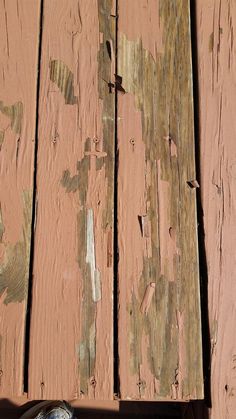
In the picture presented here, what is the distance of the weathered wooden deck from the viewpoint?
4.62 feet

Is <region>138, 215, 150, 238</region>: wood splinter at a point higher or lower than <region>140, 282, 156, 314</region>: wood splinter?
higher

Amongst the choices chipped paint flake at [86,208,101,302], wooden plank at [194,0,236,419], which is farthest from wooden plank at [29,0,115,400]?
wooden plank at [194,0,236,419]

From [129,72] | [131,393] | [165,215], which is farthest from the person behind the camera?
[129,72]

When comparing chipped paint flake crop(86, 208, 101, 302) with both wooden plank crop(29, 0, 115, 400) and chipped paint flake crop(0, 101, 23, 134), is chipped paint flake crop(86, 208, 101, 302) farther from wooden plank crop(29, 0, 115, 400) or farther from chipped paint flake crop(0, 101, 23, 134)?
chipped paint flake crop(0, 101, 23, 134)

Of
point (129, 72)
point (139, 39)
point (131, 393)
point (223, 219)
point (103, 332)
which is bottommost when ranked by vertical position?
point (131, 393)

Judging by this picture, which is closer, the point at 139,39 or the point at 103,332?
the point at 103,332

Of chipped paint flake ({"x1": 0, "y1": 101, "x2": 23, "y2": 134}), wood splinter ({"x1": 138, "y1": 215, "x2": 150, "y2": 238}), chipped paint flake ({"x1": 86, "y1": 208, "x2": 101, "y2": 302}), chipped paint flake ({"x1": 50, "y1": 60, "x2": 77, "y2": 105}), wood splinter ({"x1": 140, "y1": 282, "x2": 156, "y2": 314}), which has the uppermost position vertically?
chipped paint flake ({"x1": 50, "y1": 60, "x2": 77, "y2": 105})

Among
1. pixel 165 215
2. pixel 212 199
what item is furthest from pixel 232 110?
pixel 165 215

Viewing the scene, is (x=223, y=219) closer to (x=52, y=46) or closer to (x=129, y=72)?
(x=129, y=72)

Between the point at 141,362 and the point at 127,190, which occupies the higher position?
the point at 127,190

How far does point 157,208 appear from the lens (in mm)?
1501

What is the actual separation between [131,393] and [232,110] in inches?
33.9

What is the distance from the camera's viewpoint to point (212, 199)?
60.2 inches

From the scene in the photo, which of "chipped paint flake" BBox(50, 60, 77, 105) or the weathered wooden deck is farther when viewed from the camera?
"chipped paint flake" BBox(50, 60, 77, 105)
